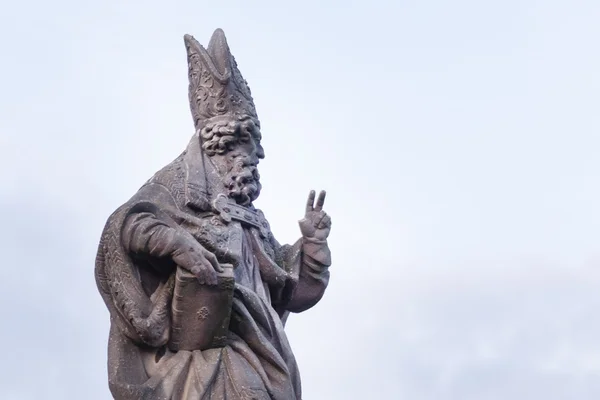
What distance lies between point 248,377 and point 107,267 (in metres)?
1.38

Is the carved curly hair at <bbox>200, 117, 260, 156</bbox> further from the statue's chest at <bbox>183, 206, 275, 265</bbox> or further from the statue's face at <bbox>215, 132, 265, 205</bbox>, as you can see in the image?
the statue's chest at <bbox>183, 206, 275, 265</bbox>

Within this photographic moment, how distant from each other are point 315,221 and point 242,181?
2.64 feet

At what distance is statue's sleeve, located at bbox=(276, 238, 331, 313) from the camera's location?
421 inches

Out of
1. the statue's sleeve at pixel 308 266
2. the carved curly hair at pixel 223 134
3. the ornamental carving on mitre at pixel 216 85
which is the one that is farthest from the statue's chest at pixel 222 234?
the ornamental carving on mitre at pixel 216 85

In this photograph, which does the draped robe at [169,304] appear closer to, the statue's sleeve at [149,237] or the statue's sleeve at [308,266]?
the statue's sleeve at [149,237]

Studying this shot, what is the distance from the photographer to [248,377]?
931 cm

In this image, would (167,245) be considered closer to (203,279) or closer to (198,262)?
(198,262)

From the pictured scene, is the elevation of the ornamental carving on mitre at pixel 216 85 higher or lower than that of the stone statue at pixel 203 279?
higher

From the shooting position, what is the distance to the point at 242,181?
10.3 metres

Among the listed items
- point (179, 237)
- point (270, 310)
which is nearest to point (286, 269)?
point (270, 310)

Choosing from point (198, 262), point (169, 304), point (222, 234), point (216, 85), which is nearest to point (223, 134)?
point (216, 85)

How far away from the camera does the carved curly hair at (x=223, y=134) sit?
10398 millimetres

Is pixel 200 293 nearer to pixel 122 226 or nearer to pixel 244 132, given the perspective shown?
pixel 122 226

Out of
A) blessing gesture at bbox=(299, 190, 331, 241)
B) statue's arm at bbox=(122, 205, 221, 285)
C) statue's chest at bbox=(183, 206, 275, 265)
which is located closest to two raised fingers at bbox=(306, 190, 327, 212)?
blessing gesture at bbox=(299, 190, 331, 241)
